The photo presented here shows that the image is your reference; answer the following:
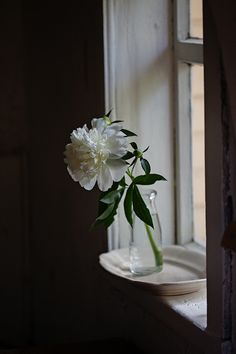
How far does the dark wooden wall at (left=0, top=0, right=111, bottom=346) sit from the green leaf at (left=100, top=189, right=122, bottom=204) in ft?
1.39

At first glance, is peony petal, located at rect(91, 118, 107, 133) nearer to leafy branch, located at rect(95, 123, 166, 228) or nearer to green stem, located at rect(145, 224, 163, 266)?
leafy branch, located at rect(95, 123, 166, 228)

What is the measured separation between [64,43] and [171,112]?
1.41 ft

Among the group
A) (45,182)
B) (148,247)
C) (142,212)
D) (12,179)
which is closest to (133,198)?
(142,212)

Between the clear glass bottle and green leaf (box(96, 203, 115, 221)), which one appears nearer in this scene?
green leaf (box(96, 203, 115, 221))

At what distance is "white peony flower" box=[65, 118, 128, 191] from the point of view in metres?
1.56

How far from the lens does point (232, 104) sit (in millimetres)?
1340

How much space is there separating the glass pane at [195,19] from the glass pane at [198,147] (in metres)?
0.07

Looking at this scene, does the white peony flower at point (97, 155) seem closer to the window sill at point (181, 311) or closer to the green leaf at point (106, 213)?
the green leaf at point (106, 213)

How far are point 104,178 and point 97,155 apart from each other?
50mm

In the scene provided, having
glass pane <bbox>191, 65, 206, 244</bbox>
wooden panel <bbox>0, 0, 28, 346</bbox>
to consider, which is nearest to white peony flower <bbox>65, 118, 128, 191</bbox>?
glass pane <bbox>191, 65, 206, 244</bbox>

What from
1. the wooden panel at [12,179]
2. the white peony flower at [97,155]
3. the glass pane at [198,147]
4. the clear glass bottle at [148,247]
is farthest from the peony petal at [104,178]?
the wooden panel at [12,179]

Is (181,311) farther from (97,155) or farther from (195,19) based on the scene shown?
(195,19)

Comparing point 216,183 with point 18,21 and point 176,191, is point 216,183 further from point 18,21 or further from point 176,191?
point 18,21

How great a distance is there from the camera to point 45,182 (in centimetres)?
246
